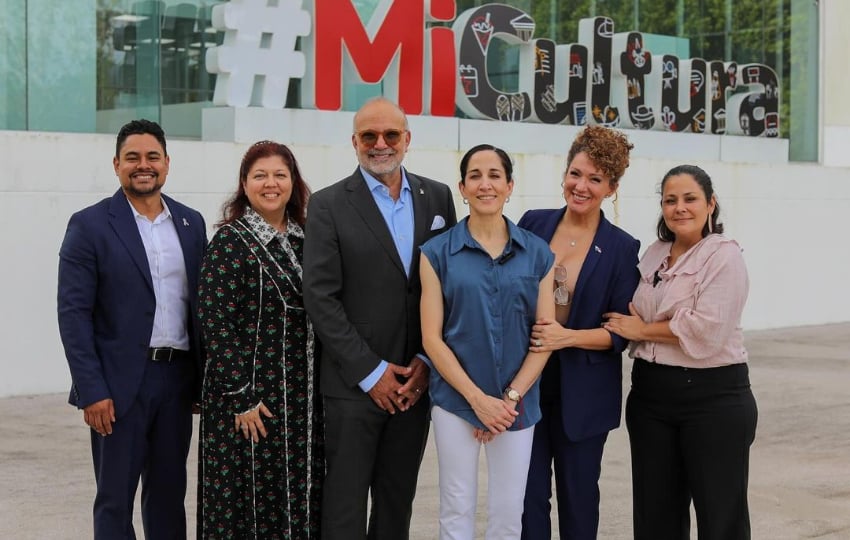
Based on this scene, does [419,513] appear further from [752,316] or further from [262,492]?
[752,316]

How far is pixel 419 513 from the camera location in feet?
20.5

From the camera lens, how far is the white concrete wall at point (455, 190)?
9.47 m

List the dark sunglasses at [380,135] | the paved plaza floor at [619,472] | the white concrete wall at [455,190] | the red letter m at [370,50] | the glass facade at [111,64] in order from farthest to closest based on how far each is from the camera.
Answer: the red letter m at [370,50] < the glass facade at [111,64] < the white concrete wall at [455,190] < the paved plaza floor at [619,472] < the dark sunglasses at [380,135]

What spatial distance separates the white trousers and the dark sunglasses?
103cm

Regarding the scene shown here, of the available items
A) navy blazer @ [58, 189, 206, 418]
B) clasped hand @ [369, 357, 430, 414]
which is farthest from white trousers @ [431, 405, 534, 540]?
navy blazer @ [58, 189, 206, 418]

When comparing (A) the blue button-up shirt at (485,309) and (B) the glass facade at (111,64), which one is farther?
(B) the glass facade at (111,64)

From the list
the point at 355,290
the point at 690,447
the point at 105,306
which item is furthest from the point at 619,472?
the point at 105,306

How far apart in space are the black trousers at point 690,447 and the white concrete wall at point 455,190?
13.6 ft

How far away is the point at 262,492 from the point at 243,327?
64cm

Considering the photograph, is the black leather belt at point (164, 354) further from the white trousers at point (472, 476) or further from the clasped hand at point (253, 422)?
the white trousers at point (472, 476)

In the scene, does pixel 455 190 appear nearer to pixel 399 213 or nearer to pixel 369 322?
pixel 399 213

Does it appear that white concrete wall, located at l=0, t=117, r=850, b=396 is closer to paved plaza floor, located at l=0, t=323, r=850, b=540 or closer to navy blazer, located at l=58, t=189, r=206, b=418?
paved plaza floor, located at l=0, t=323, r=850, b=540

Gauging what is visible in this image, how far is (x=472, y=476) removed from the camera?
4.34 metres

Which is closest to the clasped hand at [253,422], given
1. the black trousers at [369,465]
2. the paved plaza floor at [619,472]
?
the black trousers at [369,465]
